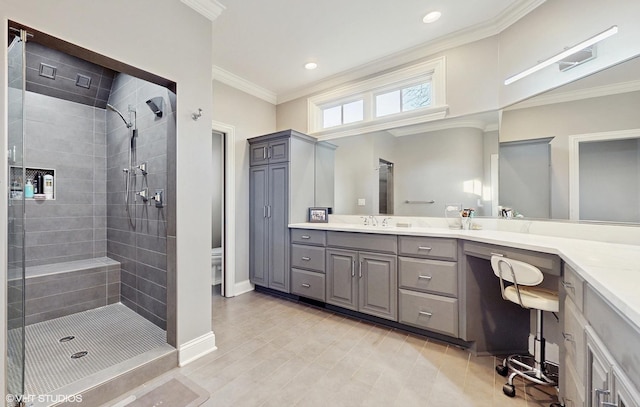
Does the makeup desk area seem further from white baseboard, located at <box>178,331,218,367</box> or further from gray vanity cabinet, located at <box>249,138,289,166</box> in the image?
white baseboard, located at <box>178,331,218,367</box>

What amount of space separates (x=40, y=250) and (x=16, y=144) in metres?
2.20

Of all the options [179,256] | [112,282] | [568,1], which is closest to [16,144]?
[179,256]

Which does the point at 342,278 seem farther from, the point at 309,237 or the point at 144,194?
the point at 144,194

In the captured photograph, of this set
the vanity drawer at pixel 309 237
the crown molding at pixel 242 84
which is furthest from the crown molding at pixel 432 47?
the vanity drawer at pixel 309 237

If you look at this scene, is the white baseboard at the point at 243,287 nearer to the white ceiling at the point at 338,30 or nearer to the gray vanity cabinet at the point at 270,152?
the gray vanity cabinet at the point at 270,152

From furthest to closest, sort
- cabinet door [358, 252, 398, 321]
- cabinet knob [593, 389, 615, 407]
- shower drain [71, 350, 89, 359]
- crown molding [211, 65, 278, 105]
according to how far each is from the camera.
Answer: crown molding [211, 65, 278, 105], cabinet door [358, 252, 398, 321], shower drain [71, 350, 89, 359], cabinet knob [593, 389, 615, 407]

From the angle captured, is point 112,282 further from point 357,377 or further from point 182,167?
point 357,377

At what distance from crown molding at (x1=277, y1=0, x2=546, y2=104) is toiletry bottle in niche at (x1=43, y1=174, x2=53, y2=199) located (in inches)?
120

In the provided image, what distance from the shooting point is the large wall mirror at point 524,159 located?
1.63 meters

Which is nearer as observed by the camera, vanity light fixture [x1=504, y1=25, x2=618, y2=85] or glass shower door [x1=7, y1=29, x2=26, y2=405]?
glass shower door [x1=7, y1=29, x2=26, y2=405]

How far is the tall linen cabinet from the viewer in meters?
3.23

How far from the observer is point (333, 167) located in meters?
3.49

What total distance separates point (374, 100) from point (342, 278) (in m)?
2.09

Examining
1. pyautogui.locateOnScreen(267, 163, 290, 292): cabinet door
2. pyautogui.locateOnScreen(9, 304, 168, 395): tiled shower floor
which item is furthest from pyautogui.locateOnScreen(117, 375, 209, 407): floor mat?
pyautogui.locateOnScreen(267, 163, 290, 292): cabinet door
